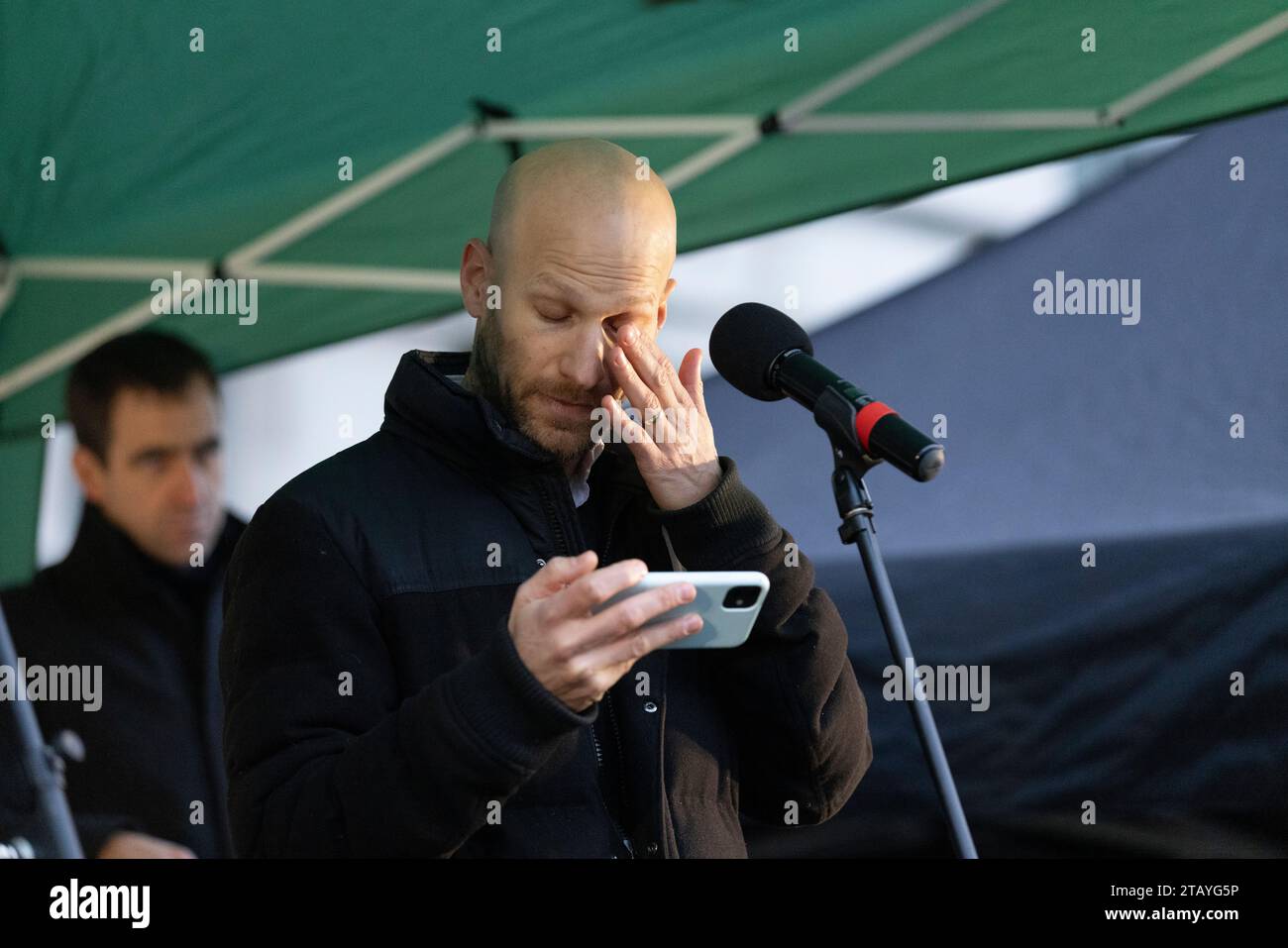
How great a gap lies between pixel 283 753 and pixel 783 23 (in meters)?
1.45

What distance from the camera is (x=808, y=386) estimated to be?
4.21 ft

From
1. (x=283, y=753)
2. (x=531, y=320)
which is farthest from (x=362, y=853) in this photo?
(x=531, y=320)

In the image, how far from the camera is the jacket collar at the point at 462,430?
4.76 ft

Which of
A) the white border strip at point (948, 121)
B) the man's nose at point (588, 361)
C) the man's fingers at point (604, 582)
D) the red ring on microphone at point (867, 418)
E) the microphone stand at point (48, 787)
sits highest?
the white border strip at point (948, 121)

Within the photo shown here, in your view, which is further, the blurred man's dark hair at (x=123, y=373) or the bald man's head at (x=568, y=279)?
the blurred man's dark hair at (x=123, y=373)

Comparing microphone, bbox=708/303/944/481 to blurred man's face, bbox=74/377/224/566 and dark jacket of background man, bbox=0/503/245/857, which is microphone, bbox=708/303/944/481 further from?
blurred man's face, bbox=74/377/224/566

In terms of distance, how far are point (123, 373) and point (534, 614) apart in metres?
1.77

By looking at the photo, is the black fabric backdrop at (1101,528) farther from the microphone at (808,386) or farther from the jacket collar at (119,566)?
the microphone at (808,386)

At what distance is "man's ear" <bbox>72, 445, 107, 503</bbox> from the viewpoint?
271 cm

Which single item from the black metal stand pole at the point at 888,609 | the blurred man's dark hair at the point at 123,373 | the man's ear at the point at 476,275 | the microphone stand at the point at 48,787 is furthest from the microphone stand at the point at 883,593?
the blurred man's dark hair at the point at 123,373

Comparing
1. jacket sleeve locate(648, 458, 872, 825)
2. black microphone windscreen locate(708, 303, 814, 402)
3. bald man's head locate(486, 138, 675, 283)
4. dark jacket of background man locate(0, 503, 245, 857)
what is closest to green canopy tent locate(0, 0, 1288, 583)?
dark jacket of background man locate(0, 503, 245, 857)

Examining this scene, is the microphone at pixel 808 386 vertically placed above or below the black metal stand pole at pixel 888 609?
above

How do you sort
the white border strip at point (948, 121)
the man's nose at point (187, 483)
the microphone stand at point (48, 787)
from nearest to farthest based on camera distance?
the microphone stand at point (48, 787), the white border strip at point (948, 121), the man's nose at point (187, 483)

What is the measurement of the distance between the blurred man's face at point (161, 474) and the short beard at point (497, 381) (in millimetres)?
1256
